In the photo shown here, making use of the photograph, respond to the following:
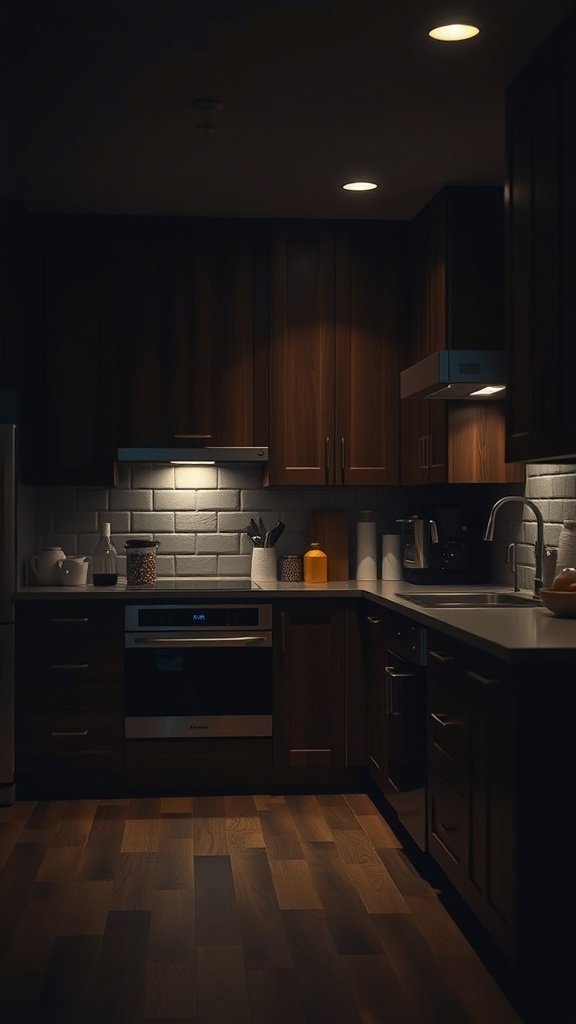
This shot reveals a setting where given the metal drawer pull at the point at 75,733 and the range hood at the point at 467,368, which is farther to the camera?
the metal drawer pull at the point at 75,733

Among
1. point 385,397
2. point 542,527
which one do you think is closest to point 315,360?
point 385,397

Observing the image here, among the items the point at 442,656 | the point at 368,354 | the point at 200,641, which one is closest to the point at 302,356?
the point at 368,354

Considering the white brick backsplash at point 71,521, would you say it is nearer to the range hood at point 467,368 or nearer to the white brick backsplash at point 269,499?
the white brick backsplash at point 269,499

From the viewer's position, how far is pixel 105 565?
5168 mm

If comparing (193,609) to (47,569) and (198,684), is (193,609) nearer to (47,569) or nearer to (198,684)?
(198,684)

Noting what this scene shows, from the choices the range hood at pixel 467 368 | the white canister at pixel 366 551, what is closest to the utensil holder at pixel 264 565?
the white canister at pixel 366 551

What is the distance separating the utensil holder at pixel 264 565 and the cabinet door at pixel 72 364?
2.56 ft

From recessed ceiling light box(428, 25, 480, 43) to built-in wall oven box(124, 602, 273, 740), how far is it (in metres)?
2.52

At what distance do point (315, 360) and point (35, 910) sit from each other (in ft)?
9.13

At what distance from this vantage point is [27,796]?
487cm

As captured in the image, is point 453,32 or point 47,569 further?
point 47,569

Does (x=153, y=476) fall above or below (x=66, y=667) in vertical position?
above

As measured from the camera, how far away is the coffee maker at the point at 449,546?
196 inches

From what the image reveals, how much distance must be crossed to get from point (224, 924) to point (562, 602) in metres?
1.40
